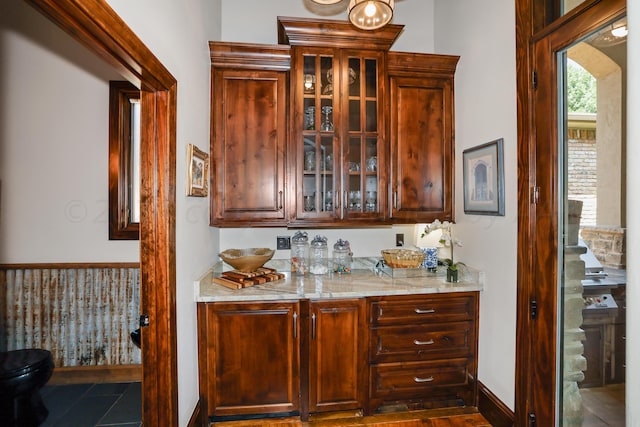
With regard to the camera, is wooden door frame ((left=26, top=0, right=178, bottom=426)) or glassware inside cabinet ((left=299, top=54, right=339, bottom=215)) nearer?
wooden door frame ((left=26, top=0, right=178, bottom=426))

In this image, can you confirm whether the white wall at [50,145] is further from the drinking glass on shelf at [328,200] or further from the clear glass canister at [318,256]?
the drinking glass on shelf at [328,200]

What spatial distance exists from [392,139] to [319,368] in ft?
5.66

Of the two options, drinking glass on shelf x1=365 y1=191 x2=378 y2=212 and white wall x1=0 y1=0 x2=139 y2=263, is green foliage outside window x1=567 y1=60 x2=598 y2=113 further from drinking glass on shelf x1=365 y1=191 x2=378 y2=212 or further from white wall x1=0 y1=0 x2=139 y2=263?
white wall x1=0 y1=0 x2=139 y2=263

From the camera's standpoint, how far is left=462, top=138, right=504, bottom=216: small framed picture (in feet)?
6.54

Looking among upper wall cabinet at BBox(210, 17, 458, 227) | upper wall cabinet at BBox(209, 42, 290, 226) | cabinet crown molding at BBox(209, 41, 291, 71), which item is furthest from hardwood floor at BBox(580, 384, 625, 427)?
cabinet crown molding at BBox(209, 41, 291, 71)

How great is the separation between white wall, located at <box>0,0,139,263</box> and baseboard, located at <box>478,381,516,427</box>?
3.03 meters

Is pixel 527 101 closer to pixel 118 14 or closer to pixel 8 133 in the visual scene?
pixel 118 14

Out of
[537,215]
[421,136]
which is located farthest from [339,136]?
[537,215]

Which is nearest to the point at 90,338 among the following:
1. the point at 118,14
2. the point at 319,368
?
the point at 319,368

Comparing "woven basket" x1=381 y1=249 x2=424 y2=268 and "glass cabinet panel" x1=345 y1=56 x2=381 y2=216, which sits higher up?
"glass cabinet panel" x1=345 y1=56 x2=381 y2=216

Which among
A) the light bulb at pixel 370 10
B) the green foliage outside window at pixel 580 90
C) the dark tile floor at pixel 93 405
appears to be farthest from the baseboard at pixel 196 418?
the green foliage outside window at pixel 580 90

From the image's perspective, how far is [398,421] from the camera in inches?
83.9

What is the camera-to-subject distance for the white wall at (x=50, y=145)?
249cm

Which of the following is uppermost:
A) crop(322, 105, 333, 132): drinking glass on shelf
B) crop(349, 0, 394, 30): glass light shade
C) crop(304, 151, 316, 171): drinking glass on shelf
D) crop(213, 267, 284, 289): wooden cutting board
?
crop(349, 0, 394, 30): glass light shade
